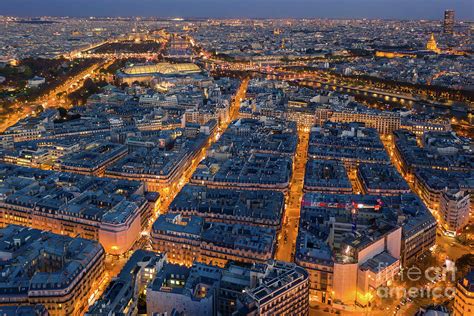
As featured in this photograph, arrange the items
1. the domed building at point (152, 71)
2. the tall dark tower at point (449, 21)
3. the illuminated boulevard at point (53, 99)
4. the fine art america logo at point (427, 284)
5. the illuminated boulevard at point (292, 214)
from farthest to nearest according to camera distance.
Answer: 1. the tall dark tower at point (449, 21)
2. the domed building at point (152, 71)
3. the illuminated boulevard at point (53, 99)
4. the illuminated boulevard at point (292, 214)
5. the fine art america logo at point (427, 284)

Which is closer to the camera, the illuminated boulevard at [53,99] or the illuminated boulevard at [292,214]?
the illuminated boulevard at [292,214]

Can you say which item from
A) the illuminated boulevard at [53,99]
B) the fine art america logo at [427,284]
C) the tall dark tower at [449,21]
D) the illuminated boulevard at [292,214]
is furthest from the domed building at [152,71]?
the tall dark tower at [449,21]

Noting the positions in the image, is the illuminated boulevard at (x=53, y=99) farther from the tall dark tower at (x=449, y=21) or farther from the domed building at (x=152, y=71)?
the tall dark tower at (x=449, y=21)

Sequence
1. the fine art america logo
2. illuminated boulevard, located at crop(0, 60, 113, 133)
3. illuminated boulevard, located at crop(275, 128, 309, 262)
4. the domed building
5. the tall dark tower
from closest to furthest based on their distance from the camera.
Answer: the fine art america logo, illuminated boulevard, located at crop(275, 128, 309, 262), illuminated boulevard, located at crop(0, 60, 113, 133), the domed building, the tall dark tower

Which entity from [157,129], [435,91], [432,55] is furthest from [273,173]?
[432,55]

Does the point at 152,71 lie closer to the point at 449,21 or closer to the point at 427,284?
the point at 427,284

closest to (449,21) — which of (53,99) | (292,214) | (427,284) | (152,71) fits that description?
(152,71)

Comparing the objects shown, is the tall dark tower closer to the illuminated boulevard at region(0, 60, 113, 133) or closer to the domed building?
the domed building

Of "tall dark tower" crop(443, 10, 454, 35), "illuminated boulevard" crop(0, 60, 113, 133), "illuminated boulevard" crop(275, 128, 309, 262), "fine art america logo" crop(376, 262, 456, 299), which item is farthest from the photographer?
"tall dark tower" crop(443, 10, 454, 35)

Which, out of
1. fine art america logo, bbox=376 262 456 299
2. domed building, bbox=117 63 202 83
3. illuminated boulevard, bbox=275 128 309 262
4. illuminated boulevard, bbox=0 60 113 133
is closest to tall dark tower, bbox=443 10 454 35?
domed building, bbox=117 63 202 83
